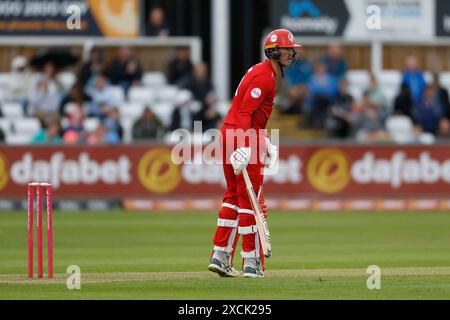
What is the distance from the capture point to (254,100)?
10.2 metres

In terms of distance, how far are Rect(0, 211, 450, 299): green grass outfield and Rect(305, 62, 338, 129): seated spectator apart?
9.34 feet

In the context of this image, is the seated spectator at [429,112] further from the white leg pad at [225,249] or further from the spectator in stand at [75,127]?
the white leg pad at [225,249]

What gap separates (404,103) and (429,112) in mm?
478

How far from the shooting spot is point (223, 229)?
34.4ft

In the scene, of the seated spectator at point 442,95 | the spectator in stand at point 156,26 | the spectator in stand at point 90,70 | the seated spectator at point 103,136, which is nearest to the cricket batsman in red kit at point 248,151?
the seated spectator at point 103,136

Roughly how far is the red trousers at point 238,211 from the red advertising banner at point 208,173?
30.3ft

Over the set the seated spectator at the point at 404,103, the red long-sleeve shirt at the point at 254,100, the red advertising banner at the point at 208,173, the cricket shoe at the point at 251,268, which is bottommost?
the red advertising banner at the point at 208,173

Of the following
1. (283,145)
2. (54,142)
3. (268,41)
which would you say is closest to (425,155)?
(283,145)

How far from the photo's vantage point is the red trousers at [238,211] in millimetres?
10297

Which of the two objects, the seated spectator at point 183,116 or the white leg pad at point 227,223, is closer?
the white leg pad at point 227,223

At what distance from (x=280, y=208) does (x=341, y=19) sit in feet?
17.6

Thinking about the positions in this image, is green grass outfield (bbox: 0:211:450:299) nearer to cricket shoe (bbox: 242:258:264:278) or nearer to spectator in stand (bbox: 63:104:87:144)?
cricket shoe (bbox: 242:258:264:278)

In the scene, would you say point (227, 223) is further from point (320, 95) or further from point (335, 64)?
point (335, 64)

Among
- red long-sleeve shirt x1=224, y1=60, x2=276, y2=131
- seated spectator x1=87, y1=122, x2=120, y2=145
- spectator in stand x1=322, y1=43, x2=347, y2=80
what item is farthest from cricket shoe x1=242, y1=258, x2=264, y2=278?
spectator in stand x1=322, y1=43, x2=347, y2=80
